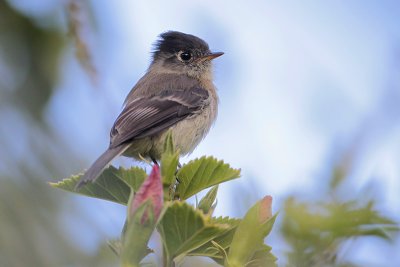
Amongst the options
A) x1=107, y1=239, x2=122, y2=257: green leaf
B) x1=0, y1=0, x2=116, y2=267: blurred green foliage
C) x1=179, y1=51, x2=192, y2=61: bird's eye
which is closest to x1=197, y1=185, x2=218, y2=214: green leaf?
x1=107, y1=239, x2=122, y2=257: green leaf

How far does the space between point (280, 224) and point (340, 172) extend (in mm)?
196

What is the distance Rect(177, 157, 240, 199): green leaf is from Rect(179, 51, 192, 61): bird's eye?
426cm

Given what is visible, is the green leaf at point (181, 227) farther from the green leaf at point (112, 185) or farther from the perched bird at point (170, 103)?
the perched bird at point (170, 103)

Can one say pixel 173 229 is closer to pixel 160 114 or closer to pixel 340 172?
pixel 340 172

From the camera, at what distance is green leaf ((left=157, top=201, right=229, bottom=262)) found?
1524 mm

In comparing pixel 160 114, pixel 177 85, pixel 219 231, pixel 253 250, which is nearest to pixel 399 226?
pixel 253 250

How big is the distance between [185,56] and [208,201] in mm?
4250

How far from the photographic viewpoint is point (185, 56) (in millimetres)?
6086

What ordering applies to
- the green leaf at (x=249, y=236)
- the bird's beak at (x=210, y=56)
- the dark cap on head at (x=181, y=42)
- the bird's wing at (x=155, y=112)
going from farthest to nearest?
the dark cap on head at (x=181, y=42), the bird's beak at (x=210, y=56), the bird's wing at (x=155, y=112), the green leaf at (x=249, y=236)

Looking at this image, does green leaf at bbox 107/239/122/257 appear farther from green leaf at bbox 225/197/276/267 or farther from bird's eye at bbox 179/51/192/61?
bird's eye at bbox 179/51/192/61

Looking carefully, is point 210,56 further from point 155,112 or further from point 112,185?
point 112,185

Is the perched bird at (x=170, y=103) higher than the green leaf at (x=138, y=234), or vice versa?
the perched bird at (x=170, y=103)

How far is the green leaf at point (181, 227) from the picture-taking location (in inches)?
60.0

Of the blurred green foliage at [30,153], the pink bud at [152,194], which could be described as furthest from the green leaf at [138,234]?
the blurred green foliage at [30,153]
